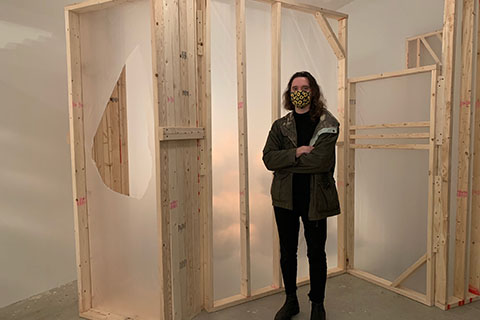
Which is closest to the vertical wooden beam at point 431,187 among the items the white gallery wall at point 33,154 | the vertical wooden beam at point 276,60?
the vertical wooden beam at point 276,60

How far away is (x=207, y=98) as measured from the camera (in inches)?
106

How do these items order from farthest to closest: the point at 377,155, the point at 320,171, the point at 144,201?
the point at 377,155 → the point at 144,201 → the point at 320,171

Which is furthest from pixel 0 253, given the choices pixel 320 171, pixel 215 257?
pixel 320 171

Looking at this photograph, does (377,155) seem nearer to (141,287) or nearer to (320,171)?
(320,171)

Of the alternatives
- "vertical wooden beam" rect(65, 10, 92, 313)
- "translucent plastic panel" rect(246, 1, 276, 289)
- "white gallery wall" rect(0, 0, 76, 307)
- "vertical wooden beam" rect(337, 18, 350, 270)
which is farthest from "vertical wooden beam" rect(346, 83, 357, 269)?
"white gallery wall" rect(0, 0, 76, 307)

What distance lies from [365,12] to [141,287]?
3903 mm

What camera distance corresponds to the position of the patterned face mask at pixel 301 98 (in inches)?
94.2

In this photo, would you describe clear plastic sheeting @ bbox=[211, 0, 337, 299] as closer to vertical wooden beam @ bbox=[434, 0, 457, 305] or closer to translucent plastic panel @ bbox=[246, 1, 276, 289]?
translucent plastic panel @ bbox=[246, 1, 276, 289]

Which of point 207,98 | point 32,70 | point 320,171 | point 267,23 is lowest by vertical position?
point 320,171

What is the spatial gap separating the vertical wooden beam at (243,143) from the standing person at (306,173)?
1.25 ft

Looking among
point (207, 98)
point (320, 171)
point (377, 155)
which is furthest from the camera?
point (377, 155)

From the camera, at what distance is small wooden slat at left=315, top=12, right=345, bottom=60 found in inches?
128

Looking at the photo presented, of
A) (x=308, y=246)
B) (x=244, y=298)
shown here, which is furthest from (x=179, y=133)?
(x=244, y=298)

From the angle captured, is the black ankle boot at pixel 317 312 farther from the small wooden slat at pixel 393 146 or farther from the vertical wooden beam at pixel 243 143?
the small wooden slat at pixel 393 146
